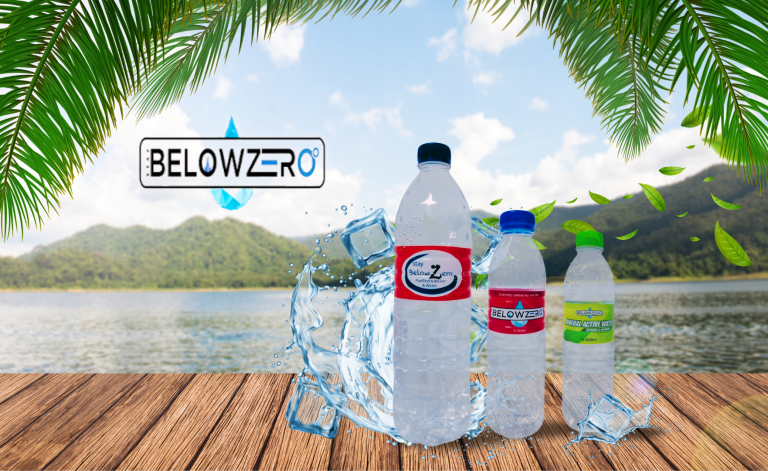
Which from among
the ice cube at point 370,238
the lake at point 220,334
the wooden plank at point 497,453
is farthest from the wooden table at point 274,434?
the lake at point 220,334

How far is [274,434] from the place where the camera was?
1106mm

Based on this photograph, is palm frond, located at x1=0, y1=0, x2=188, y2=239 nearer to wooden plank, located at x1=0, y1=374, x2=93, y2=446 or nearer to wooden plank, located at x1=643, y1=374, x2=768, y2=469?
wooden plank, located at x1=0, y1=374, x2=93, y2=446

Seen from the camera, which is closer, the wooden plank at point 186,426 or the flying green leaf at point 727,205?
the wooden plank at point 186,426

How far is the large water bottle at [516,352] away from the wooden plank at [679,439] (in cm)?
30

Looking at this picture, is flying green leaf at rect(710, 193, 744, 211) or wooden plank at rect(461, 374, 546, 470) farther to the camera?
flying green leaf at rect(710, 193, 744, 211)

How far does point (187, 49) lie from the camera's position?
2.35m

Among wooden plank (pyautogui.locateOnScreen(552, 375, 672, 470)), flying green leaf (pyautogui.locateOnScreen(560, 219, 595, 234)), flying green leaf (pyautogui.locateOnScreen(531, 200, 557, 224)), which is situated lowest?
wooden plank (pyautogui.locateOnScreen(552, 375, 672, 470))

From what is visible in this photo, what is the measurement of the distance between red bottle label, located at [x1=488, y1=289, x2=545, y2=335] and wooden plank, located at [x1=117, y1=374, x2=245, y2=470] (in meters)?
0.85

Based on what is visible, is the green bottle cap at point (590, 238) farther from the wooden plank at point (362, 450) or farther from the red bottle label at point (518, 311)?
the wooden plank at point (362, 450)

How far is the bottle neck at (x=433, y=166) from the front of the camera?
1.04 m

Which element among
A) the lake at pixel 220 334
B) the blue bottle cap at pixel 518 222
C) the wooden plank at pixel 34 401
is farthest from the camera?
the lake at pixel 220 334

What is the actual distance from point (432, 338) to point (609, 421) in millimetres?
546

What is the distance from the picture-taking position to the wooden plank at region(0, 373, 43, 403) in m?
1.45

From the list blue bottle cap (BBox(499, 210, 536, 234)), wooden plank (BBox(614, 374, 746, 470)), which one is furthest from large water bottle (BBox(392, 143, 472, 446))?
wooden plank (BBox(614, 374, 746, 470))
